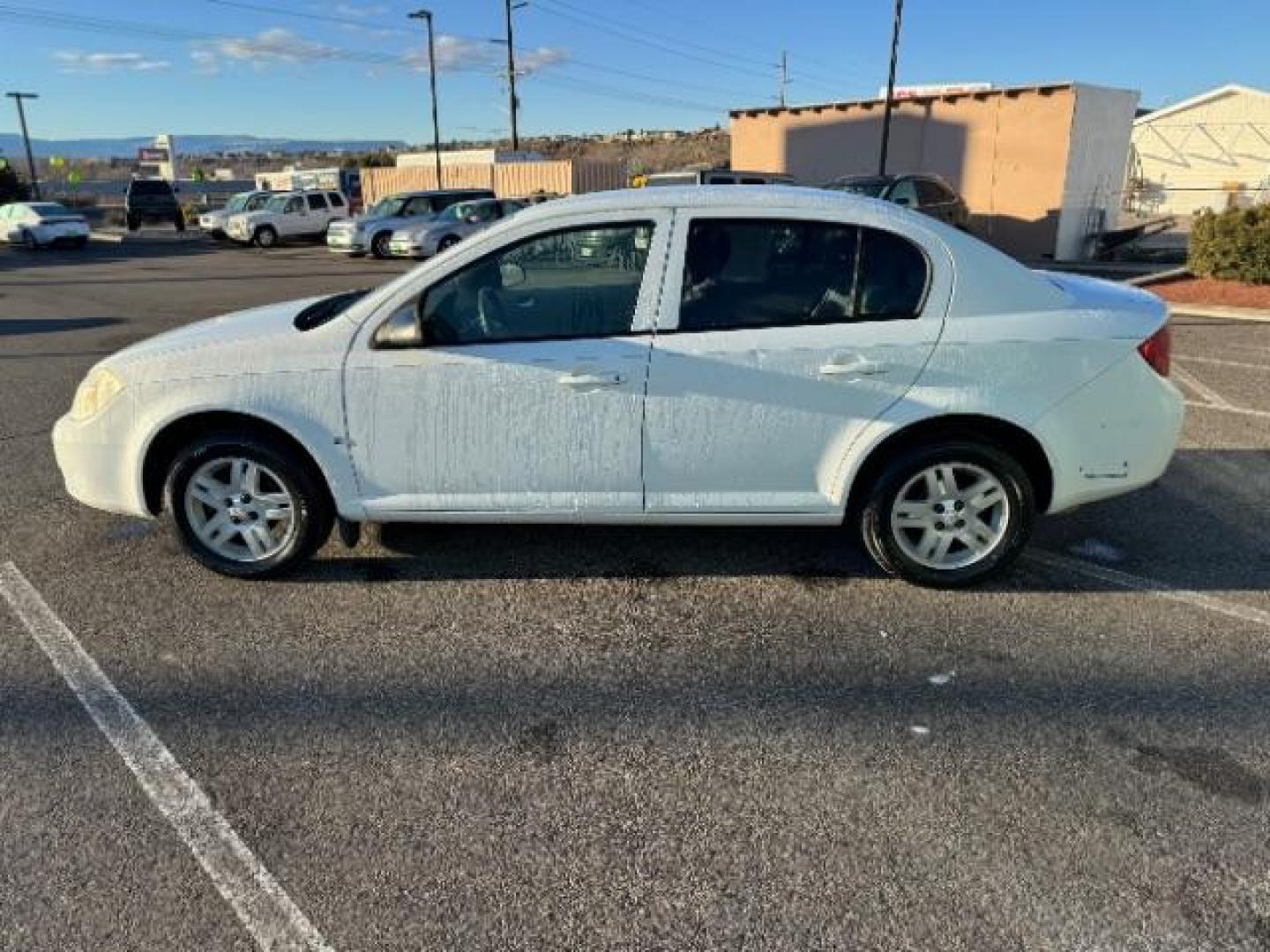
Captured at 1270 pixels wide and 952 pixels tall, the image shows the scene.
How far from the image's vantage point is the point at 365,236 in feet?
75.5

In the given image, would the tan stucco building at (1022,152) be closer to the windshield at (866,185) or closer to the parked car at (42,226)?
the windshield at (866,185)

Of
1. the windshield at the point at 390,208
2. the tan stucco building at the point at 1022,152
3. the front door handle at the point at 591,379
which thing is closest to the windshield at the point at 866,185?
the tan stucco building at the point at 1022,152

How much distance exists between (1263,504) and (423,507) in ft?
14.3

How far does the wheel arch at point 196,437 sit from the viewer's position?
370 centimetres

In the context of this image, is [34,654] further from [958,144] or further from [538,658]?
[958,144]

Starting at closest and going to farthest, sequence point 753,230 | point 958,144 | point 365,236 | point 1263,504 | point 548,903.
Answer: point 548,903, point 753,230, point 1263,504, point 958,144, point 365,236

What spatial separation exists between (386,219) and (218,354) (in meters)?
21.1

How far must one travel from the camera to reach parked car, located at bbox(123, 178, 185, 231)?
37844mm

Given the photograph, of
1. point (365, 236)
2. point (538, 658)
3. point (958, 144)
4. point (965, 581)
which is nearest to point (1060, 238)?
point (958, 144)

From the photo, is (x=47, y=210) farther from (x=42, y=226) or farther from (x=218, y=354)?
(x=218, y=354)

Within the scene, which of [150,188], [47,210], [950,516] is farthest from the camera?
[150,188]

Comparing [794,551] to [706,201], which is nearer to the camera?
[706,201]

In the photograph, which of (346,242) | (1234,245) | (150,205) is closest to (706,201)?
(1234,245)

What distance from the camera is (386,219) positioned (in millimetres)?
23250
